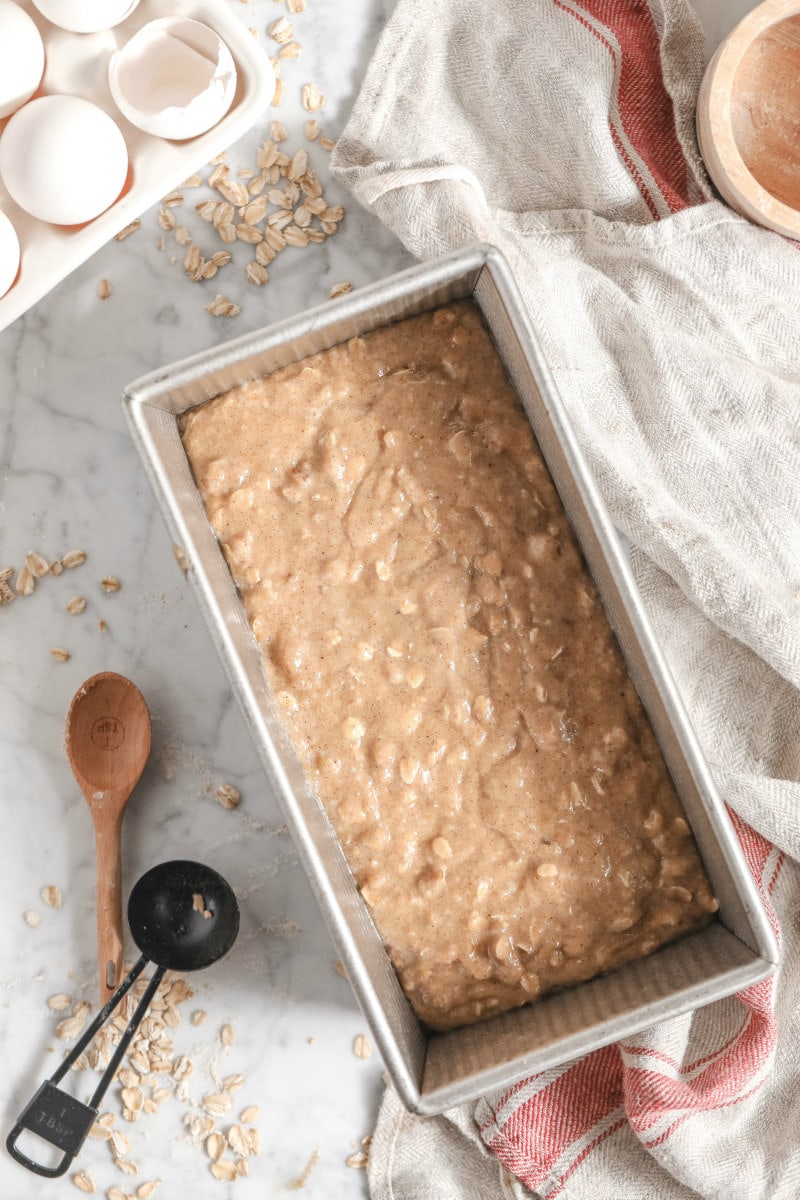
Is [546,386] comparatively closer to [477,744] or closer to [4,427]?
[477,744]

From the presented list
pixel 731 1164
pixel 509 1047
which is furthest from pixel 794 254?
pixel 731 1164

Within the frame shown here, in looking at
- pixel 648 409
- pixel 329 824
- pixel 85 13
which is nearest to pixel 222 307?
pixel 85 13

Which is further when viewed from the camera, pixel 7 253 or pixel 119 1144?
pixel 119 1144

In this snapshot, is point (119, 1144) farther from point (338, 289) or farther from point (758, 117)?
point (758, 117)

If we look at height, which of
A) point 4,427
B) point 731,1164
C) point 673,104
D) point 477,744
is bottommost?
point 731,1164

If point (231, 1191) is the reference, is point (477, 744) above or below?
above

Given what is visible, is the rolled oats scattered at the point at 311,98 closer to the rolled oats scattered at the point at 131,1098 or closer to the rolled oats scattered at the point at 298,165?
the rolled oats scattered at the point at 298,165
